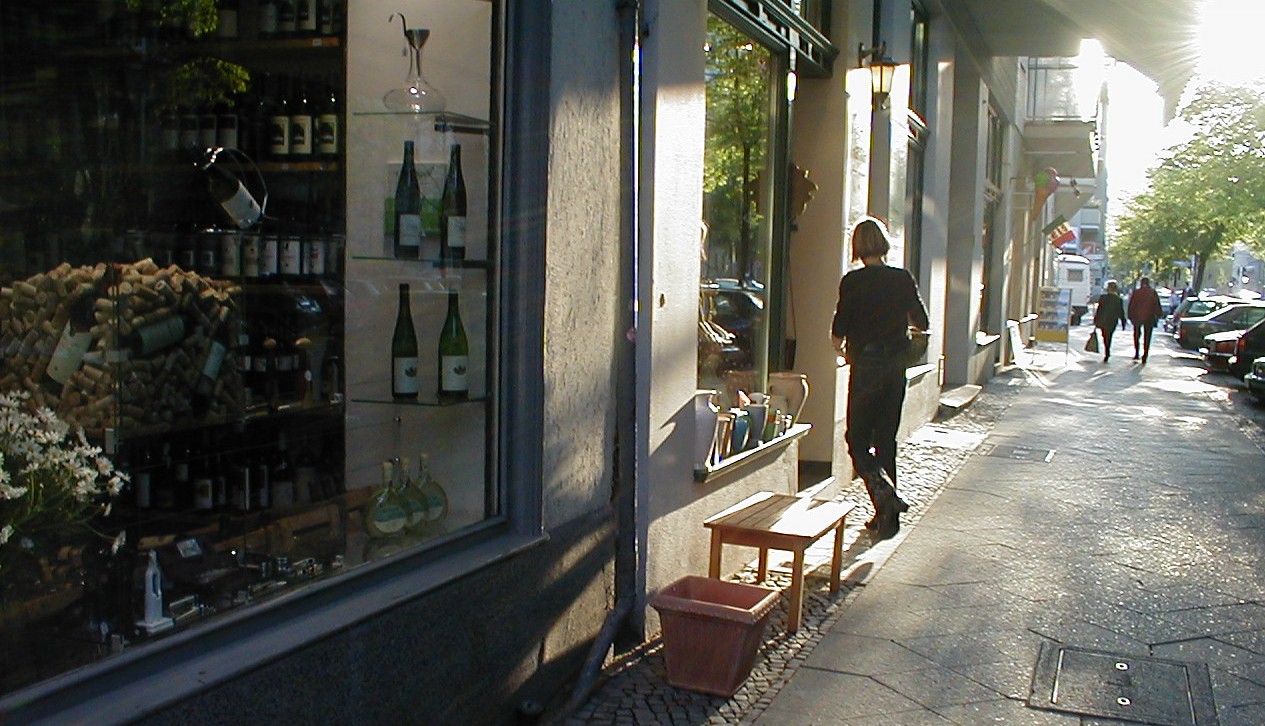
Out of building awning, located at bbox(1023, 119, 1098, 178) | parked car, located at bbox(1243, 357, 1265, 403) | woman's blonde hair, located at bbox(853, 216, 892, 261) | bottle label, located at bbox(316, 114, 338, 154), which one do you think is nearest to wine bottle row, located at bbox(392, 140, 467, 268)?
bottle label, located at bbox(316, 114, 338, 154)

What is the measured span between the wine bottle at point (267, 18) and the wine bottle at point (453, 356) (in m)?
1.08

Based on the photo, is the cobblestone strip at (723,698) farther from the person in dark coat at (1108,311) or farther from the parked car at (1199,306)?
the parked car at (1199,306)

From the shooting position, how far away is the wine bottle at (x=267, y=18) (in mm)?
4160

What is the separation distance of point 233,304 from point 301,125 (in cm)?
73

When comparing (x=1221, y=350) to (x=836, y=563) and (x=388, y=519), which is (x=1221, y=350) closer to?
(x=836, y=563)

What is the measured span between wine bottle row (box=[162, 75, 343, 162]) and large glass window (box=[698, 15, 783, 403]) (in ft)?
8.30

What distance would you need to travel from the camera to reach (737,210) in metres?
7.43

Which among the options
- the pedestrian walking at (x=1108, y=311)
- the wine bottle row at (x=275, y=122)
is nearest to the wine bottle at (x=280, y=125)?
the wine bottle row at (x=275, y=122)

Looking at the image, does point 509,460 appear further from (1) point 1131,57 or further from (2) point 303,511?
(1) point 1131,57

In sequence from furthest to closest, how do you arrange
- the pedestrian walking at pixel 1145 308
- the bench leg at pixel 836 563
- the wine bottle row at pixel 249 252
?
the pedestrian walking at pixel 1145 308 → the bench leg at pixel 836 563 → the wine bottle row at pixel 249 252

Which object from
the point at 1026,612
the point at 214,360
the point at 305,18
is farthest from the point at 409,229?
the point at 1026,612

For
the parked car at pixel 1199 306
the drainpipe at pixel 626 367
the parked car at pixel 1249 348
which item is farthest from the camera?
the parked car at pixel 1199 306

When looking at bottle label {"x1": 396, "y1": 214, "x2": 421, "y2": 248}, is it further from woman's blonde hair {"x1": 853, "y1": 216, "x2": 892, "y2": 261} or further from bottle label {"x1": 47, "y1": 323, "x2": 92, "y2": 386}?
woman's blonde hair {"x1": 853, "y1": 216, "x2": 892, "y2": 261}

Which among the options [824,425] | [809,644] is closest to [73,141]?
[809,644]
